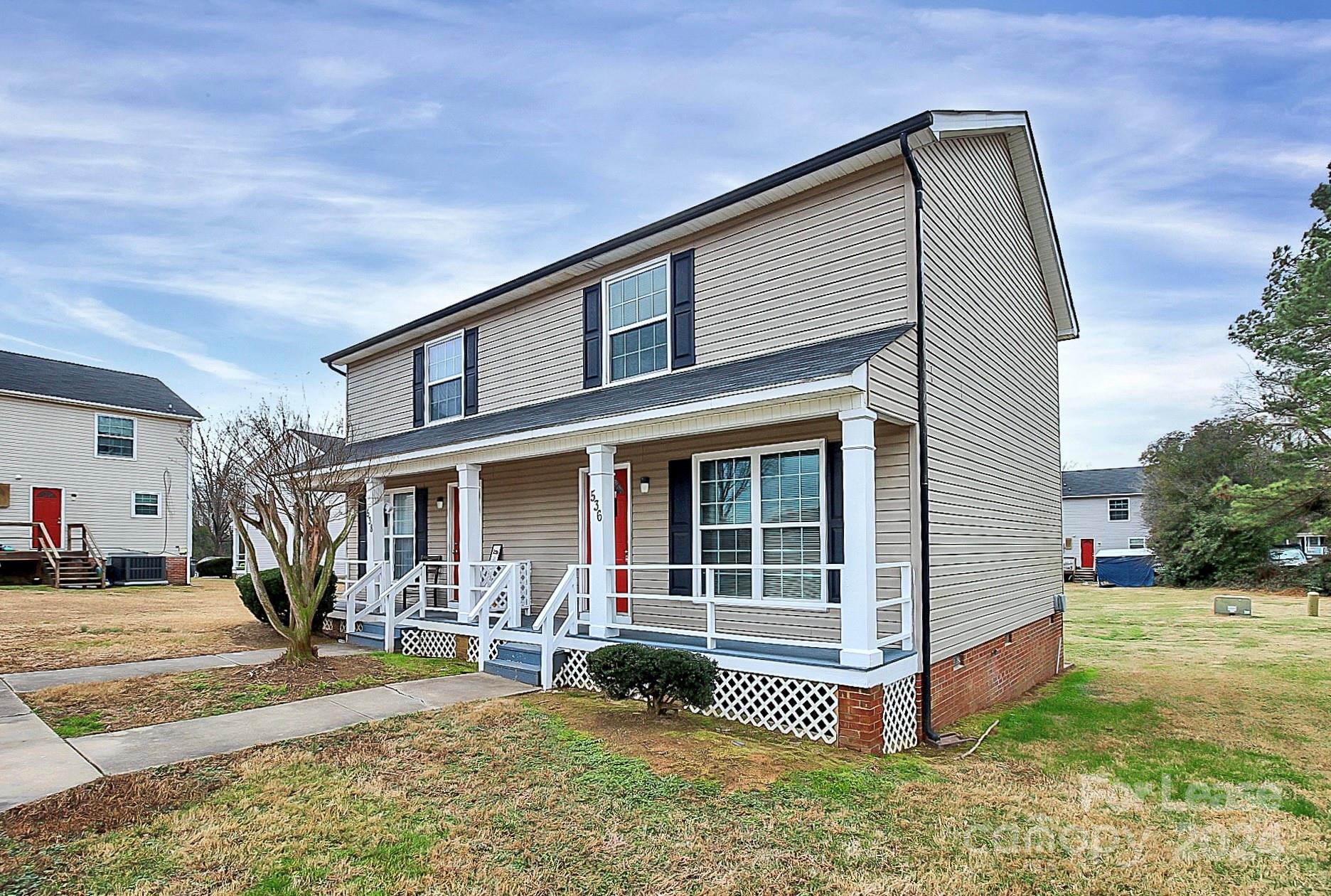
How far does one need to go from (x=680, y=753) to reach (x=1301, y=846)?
14.9 ft

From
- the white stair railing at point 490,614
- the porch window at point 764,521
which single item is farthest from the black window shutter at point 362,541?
the porch window at point 764,521

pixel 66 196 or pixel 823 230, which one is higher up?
pixel 66 196

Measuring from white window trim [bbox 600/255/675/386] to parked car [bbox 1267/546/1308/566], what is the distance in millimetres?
35537

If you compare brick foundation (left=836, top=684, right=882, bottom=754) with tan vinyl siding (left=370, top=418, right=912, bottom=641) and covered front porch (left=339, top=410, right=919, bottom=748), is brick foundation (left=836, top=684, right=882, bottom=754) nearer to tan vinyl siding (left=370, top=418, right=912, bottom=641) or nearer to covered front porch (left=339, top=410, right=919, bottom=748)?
covered front porch (left=339, top=410, right=919, bottom=748)

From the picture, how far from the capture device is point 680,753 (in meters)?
6.90

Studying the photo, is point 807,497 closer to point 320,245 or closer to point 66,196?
point 320,245

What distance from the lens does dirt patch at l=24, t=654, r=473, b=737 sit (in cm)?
779

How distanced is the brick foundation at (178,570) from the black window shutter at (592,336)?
23.6 metres

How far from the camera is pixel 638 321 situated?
36.9 ft

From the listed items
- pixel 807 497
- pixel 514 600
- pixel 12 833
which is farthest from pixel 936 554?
pixel 12 833

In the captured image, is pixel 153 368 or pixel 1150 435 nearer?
pixel 153 368

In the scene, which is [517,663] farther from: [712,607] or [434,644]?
[712,607]

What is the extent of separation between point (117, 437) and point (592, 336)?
79.5 feet

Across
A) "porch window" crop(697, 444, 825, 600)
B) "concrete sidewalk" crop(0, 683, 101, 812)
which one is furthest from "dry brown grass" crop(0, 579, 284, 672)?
"porch window" crop(697, 444, 825, 600)
